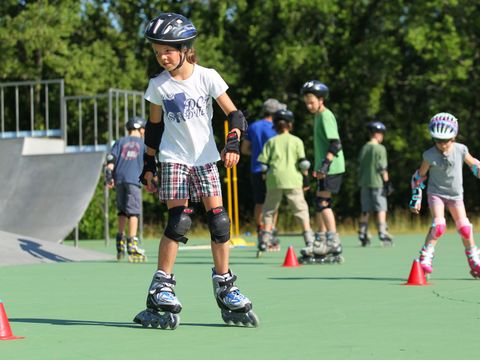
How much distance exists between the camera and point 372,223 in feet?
78.6

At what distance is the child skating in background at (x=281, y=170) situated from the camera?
12953 millimetres

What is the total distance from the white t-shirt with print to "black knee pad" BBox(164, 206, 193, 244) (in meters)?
0.28

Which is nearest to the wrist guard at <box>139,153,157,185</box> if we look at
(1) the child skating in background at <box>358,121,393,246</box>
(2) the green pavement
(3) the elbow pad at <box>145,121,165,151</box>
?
(3) the elbow pad at <box>145,121,165,151</box>

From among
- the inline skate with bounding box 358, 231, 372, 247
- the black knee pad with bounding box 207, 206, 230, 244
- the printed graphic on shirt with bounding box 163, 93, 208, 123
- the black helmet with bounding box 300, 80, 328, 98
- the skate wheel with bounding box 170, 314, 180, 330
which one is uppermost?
the black helmet with bounding box 300, 80, 328, 98

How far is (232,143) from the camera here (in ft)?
21.0

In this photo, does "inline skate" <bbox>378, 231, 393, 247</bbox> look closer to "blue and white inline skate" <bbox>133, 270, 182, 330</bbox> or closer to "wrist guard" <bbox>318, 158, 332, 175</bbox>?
"wrist guard" <bbox>318, 158, 332, 175</bbox>

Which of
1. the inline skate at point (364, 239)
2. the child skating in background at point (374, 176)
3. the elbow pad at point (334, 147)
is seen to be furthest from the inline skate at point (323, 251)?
the child skating in background at point (374, 176)

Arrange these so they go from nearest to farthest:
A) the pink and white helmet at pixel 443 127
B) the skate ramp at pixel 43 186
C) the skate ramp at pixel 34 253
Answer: the pink and white helmet at pixel 443 127 < the skate ramp at pixel 34 253 < the skate ramp at pixel 43 186

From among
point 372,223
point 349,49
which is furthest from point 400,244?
point 349,49

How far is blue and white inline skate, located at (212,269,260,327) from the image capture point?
619 cm

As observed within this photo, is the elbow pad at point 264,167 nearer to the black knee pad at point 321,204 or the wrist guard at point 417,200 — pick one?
the black knee pad at point 321,204

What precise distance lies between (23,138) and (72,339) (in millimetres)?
11258

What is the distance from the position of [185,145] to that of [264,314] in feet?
3.88

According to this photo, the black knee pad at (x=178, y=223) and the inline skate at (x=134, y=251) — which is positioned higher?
the black knee pad at (x=178, y=223)
